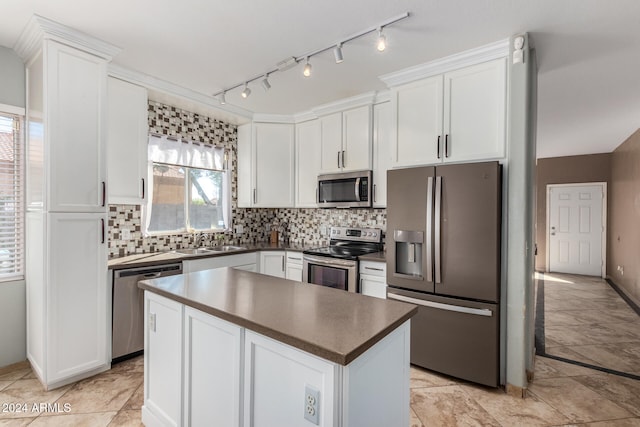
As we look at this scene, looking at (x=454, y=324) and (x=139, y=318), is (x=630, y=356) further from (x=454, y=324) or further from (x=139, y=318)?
(x=139, y=318)

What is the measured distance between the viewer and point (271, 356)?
50.1 inches

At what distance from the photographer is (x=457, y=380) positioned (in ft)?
8.34

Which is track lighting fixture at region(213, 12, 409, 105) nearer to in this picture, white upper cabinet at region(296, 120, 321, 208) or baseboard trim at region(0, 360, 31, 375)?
white upper cabinet at region(296, 120, 321, 208)

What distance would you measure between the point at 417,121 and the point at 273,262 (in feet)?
7.46

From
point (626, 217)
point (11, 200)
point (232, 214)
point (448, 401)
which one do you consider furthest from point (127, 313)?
point (626, 217)

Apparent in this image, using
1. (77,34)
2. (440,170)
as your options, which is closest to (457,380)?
(440,170)

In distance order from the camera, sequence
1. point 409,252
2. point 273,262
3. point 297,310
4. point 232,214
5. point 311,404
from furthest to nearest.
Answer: point 232,214
point 273,262
point 409,252
point 297,310
point 311,404

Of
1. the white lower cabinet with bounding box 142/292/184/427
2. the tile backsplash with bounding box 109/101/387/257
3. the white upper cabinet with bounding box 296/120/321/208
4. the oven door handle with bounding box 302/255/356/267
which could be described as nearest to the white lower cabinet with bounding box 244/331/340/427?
the white lower cabinet with bounding box 142/292/184/427

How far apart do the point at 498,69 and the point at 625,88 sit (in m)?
1.96

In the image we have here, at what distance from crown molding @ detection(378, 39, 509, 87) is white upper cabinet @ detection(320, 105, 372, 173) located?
0.60 m

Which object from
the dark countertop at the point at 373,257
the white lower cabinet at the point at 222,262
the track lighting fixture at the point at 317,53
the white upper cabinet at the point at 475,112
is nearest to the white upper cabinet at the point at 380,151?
the dark countertop at the point at 373,257

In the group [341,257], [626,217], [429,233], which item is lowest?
[341,257]

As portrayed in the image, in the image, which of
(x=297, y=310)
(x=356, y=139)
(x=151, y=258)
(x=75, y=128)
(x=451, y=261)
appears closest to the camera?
(x=297, y=310)

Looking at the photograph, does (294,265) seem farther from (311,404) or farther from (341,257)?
(311,404)
